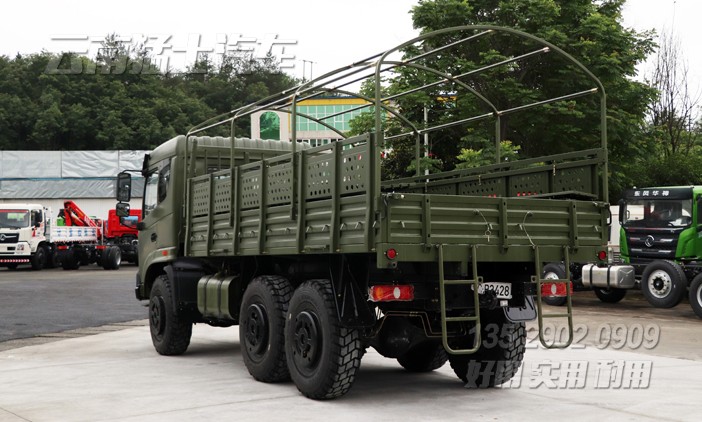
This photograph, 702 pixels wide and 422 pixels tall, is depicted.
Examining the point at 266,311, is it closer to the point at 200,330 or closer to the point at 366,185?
the point at 366,185

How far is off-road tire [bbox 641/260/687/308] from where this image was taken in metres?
17.0

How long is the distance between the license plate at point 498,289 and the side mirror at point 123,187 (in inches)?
227

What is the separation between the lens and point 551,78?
25031 millimetres

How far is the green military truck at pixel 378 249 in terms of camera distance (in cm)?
711

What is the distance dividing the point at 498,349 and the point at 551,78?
1790cm

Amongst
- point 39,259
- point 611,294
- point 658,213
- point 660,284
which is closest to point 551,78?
point 658,213

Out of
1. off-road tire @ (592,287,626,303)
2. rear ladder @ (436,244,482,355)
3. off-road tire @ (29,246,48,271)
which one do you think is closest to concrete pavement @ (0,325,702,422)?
rear ladder @ (436,244,482,355)

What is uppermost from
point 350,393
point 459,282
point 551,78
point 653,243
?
point 551,78

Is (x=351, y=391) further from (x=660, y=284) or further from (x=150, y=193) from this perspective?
(x=660, y=284)

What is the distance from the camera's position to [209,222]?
9727 mm

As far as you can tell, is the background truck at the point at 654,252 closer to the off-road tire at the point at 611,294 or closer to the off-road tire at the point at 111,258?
the off-road tire at the point at 611,294

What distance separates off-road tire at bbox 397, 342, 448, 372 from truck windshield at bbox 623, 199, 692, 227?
1066 centimetres

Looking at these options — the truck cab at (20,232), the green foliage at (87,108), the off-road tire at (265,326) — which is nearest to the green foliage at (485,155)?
the off-road tire at (265,326)

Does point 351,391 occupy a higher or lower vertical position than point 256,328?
lower
